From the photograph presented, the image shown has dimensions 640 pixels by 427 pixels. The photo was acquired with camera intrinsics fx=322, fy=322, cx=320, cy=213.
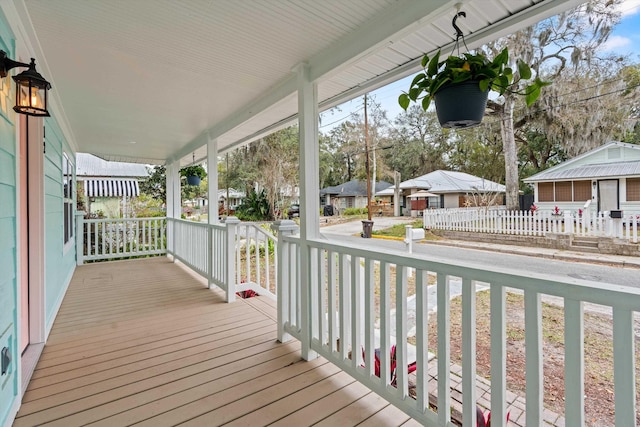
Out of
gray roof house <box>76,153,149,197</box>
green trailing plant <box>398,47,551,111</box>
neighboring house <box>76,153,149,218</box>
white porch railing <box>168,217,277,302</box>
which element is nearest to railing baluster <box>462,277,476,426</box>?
green trailing plant <box>398,47,551,111</box>

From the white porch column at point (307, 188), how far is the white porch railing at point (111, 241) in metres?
5.20

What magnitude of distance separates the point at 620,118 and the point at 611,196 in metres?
0.23

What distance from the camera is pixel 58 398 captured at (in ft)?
6.02

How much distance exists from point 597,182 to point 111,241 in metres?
7.28

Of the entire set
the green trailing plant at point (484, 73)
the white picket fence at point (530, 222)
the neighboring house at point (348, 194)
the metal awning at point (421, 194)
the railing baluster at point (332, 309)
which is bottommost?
the railing baluster at point (332, 309)

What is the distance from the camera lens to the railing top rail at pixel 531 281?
0.94 meters

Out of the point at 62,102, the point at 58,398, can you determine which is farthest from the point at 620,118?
the point at 62,102

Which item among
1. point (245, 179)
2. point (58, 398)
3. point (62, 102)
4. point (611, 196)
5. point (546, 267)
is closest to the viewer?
point (611, 196)

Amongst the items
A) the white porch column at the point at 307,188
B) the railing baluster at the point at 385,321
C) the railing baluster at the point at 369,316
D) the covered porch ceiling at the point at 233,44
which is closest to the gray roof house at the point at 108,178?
the covered porch ceiling at the point at 233,44

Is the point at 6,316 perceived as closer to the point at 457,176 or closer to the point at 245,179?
the point at 457,176

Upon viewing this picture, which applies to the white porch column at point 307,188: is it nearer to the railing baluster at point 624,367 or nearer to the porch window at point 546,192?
the porch window at point 546,192

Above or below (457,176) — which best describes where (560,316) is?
below

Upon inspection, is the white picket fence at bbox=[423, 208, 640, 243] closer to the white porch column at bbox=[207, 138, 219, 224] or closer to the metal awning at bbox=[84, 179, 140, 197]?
the white porch column at bbox=[207, 138, 219, 224]

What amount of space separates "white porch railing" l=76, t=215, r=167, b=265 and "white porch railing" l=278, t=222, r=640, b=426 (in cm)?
506
